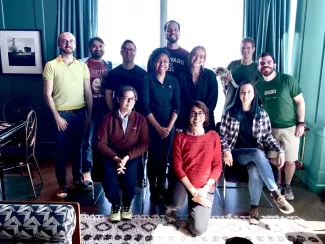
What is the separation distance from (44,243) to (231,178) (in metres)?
1.63

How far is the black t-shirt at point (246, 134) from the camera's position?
9.31ft

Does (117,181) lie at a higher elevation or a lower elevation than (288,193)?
higher

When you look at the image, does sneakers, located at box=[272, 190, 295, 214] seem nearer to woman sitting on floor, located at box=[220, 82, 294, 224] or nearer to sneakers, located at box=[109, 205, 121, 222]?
woman sitting on floor, located at box=[220, 82, 294, 224]

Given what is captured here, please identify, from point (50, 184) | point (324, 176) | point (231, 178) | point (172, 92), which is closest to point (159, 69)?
point (172, 92)

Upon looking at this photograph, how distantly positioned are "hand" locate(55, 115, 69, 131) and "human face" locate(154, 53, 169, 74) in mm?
1002

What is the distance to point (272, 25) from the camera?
3885 mm

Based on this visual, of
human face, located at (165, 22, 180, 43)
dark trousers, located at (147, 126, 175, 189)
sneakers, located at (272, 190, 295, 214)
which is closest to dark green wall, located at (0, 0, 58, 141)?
human face, located at (165, 22, 180, 43)

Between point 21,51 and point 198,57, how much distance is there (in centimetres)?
238

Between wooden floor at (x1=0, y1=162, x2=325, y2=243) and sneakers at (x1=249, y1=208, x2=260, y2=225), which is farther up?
sneakers at (x1=249, y1=208, x2=260, y2=225)

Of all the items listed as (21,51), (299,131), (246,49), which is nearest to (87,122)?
(21,51)

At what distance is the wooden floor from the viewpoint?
2.94 metres

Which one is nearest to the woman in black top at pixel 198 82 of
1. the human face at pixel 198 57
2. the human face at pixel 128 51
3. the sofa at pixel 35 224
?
the human face at pixel 198 57

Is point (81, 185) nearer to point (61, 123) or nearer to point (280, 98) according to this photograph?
point (61, 123)

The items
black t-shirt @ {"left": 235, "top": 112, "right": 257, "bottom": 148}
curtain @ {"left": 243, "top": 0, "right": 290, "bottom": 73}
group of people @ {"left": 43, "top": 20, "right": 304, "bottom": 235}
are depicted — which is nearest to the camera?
group of people @ {"left": 43, "top": 20, "right": 304, "bottom": 235}
